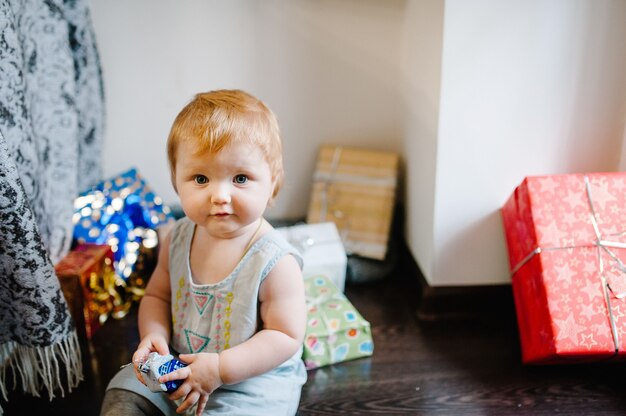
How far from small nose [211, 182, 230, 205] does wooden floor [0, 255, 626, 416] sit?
0.47 meters

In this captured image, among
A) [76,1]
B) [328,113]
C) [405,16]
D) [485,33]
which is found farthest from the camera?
[328,113]

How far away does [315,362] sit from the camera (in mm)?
1172

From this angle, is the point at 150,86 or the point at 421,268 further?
the point at 150,86

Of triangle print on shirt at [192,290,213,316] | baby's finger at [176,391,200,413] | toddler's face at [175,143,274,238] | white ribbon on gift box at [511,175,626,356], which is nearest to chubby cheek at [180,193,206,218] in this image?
toddler's face at [175,143,274,238]

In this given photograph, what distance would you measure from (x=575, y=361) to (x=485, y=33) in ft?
2.26

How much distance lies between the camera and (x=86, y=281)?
1.23m

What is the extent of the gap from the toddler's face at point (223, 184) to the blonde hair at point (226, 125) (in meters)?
0.01

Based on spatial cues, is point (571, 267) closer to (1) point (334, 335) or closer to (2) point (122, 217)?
(1) point (334, 335)

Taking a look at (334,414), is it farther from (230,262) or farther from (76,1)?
(76,1)

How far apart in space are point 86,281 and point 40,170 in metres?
0.26

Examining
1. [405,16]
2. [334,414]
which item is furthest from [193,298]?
[405,16]

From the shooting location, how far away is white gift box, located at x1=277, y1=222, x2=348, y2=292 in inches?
54.5

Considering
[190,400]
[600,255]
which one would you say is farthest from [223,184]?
[600,255]

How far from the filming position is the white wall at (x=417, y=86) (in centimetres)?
117
